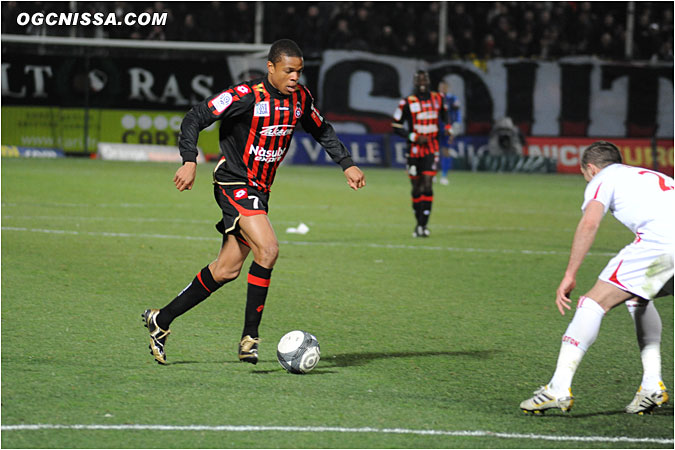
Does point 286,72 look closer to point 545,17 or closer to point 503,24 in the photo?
point 503,24

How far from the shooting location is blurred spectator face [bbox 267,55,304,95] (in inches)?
234

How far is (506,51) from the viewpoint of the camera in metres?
27.7

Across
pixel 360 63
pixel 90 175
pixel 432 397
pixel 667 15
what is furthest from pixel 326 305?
pixel 667 15

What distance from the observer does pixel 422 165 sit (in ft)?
43.3

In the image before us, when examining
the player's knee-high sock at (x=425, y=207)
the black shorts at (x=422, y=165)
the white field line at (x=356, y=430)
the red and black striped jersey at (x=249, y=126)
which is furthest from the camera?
the black shorts at (x=422, y=165)

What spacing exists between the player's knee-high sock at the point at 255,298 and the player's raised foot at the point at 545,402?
1757mm

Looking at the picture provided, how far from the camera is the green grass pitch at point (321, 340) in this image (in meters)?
4.66

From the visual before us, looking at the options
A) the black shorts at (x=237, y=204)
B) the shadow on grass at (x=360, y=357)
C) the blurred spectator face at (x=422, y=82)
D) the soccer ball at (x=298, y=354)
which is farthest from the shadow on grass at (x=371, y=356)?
the blurred spectator face at (x=422, y=82)

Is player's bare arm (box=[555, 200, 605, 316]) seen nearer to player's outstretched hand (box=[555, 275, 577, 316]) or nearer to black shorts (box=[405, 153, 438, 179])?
player's outstretched hand (box=[555, 275, 577, 316])

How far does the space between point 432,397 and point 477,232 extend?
28.0ft

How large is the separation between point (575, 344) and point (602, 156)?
0.95m

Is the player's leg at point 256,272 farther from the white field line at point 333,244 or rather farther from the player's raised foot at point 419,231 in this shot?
the player's raised foot at point 419,231

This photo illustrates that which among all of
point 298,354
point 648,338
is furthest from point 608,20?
point 298,354

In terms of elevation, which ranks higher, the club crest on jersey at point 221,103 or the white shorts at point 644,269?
the club crest on jersey at point 221,103
